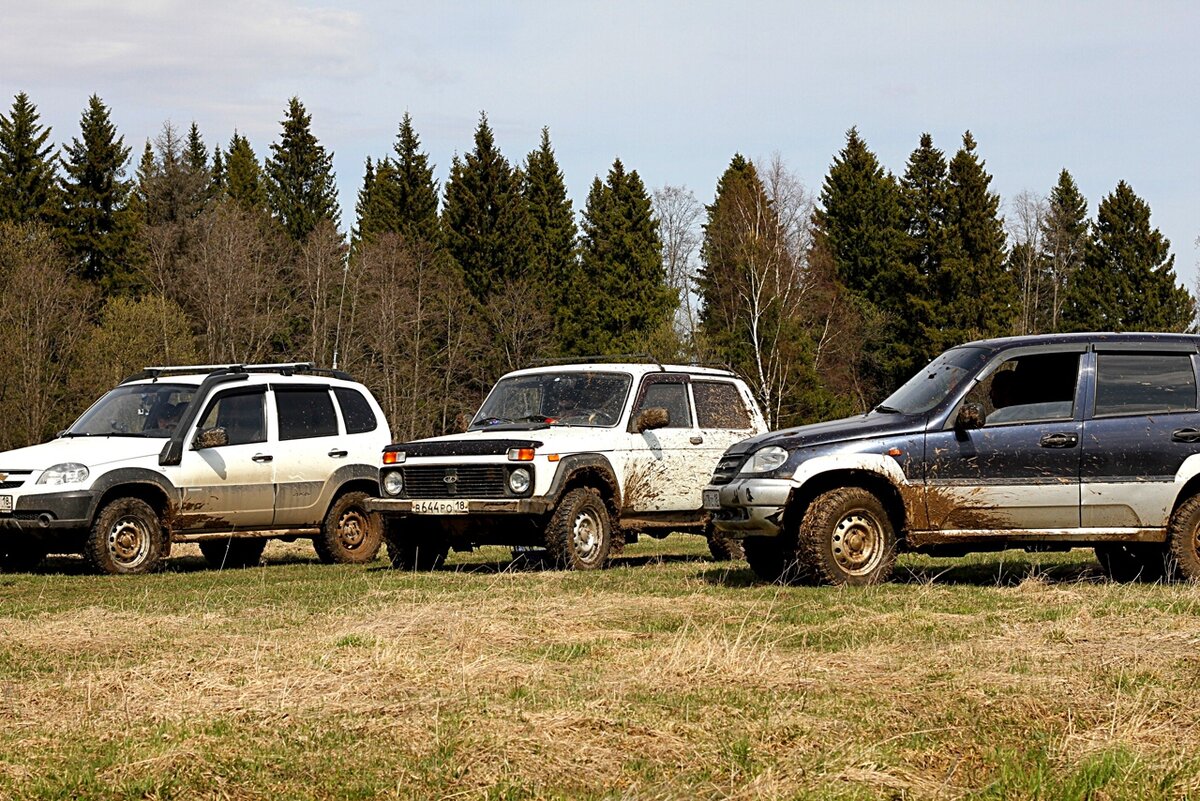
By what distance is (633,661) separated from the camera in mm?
7570

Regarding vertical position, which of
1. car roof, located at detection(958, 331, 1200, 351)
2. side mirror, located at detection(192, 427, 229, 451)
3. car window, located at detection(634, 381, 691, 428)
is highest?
car roof, located at detection(958, 331, 1200, 351)

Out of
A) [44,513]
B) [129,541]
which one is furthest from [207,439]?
[44,513]

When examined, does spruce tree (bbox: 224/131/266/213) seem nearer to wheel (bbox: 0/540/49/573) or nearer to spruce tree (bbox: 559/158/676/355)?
spruce tree (bbox: 559/158/676/355)

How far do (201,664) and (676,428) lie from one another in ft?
27.4

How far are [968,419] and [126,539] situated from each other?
26.5ft

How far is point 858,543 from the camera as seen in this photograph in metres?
11.7

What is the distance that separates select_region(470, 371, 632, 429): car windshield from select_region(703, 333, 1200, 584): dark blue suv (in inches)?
120

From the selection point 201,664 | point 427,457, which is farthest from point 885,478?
point 201,664

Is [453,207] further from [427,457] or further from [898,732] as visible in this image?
[898,732]

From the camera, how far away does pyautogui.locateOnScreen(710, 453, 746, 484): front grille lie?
12.0 metres

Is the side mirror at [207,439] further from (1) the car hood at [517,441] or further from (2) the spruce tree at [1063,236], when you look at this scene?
(2) the spruce tree at [1063,236]

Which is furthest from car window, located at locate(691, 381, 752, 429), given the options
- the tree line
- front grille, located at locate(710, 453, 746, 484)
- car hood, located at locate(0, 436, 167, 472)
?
the tree line

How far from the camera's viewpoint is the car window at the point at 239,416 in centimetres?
1588

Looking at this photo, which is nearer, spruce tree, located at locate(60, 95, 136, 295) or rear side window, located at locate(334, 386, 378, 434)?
rear side window, located at locate(334, 386, 378, 434)
